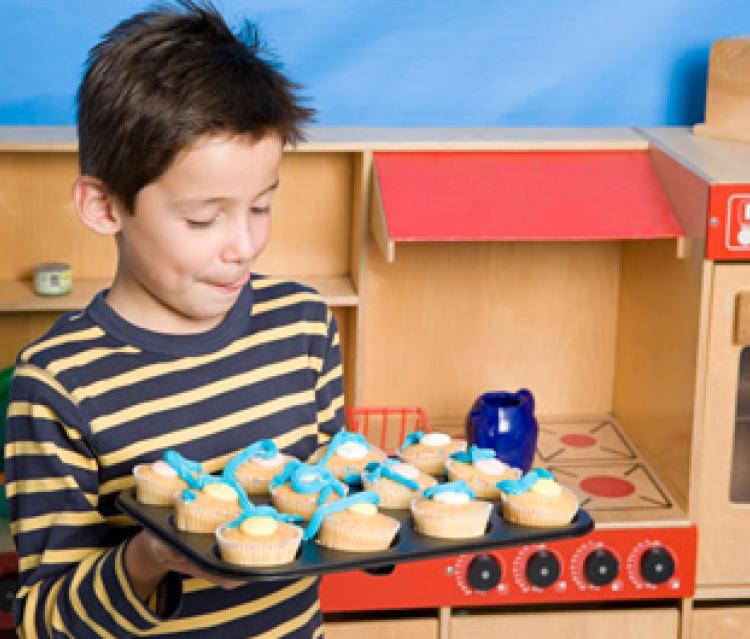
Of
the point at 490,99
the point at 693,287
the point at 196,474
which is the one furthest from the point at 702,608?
the point at 196,474

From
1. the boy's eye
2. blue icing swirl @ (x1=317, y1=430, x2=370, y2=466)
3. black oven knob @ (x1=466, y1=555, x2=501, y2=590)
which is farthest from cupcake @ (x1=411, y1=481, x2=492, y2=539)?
black oven knob @ (x1=466, y1=555, x2=501, y2=590)

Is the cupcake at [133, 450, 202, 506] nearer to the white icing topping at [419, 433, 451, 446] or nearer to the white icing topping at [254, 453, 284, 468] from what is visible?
the white icing topping at [254, 453, 284, 468]

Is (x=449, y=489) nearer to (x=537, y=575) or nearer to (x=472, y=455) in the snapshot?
(x=472, y=455)

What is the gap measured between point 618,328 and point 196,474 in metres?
1.45

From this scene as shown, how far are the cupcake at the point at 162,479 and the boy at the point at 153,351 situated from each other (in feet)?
0.16

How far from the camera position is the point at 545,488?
1385 mm

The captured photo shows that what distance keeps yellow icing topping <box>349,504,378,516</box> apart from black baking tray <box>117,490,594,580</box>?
0.12 feet


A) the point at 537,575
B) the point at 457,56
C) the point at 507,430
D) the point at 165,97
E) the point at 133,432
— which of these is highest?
the point at 457,56

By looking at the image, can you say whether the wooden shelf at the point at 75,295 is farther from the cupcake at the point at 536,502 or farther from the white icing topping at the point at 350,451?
the cupcake at the point at 536,502

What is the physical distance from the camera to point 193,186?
4.22 ft

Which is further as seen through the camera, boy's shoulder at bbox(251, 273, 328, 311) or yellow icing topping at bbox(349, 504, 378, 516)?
boy's shoulder at bbox(251, 273, 328, 311)

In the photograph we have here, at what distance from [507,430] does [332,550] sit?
102 centimetres

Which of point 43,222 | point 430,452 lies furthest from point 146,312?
point 43,222

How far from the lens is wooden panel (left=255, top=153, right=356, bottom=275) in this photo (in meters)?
2.47
